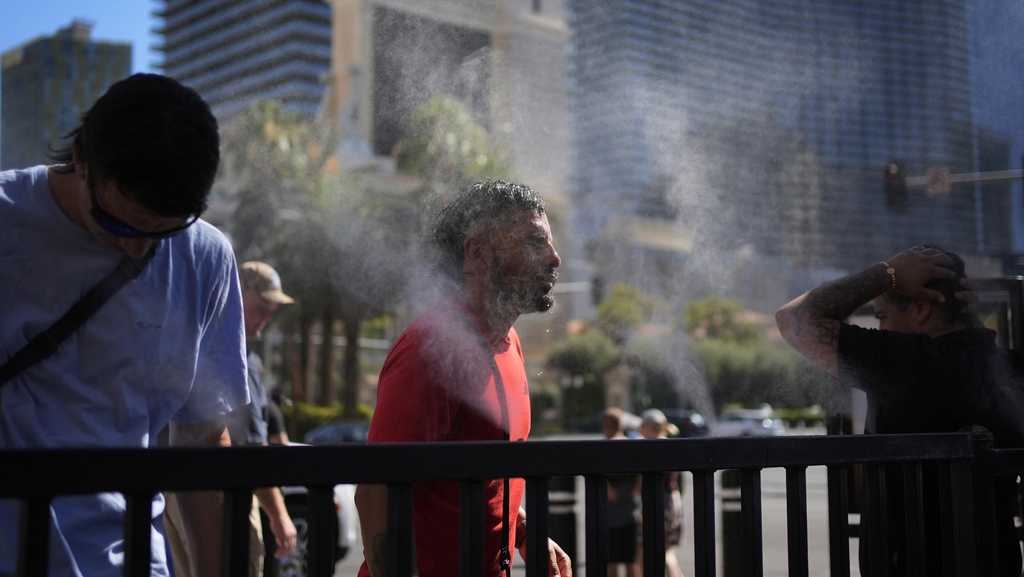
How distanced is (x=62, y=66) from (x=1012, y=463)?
8.31 meters

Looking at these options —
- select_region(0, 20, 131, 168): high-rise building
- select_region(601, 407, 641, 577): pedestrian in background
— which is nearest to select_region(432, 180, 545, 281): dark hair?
select_region(601, 407, 641, 577): pedestrian in background

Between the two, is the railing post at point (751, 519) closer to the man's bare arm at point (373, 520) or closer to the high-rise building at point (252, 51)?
the man's bare arm at point (373, 520)

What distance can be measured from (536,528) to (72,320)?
849 millimetres

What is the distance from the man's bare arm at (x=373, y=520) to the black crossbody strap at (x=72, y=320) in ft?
1.87

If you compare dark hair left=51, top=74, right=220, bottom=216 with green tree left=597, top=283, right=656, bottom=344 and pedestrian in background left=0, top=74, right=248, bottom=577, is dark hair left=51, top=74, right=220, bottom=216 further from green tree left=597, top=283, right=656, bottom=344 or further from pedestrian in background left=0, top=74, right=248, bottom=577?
green tree left=597, top=283, right=656, bottom=344

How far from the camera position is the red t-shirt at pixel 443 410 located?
216cm

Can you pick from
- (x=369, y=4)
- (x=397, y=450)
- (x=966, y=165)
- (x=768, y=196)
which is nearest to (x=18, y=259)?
(x=397, y=450)

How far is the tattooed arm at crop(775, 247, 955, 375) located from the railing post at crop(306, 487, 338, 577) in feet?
5.36

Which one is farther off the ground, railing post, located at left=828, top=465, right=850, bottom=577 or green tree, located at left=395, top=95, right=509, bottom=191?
green tree, located at left=395, top=95, right=509, bottom=191

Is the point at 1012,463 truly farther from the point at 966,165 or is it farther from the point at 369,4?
the point at 369,4

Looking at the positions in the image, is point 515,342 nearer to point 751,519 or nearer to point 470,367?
point 470,367

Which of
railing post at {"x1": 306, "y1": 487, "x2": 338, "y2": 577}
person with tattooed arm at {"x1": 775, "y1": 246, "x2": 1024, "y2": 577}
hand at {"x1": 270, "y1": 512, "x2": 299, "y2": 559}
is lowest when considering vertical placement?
hand at {"x1": 270, "y1": 512, "x2": 299, "y2": 559}

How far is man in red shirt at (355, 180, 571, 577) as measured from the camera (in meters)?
2.16

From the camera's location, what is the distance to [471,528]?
1690 mm
